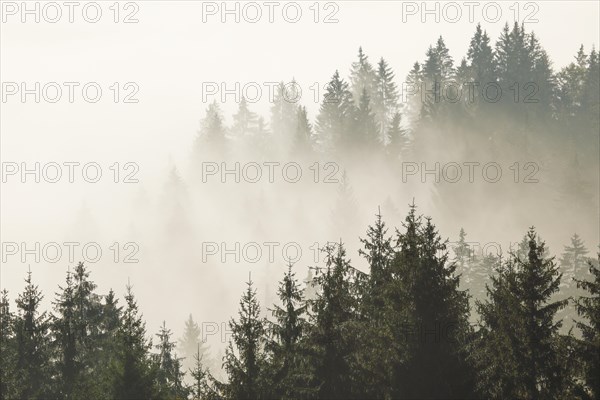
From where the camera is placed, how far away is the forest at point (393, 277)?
24.0m

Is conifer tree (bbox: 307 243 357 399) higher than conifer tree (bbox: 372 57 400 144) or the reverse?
the reverse

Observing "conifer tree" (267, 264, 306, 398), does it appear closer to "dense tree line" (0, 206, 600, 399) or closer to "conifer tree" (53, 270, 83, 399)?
"dense tree line" (0, 206, 600, 399)

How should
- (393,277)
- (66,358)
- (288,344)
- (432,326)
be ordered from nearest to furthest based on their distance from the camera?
(432,326) → (288,344) → (393,277) → (66,358)

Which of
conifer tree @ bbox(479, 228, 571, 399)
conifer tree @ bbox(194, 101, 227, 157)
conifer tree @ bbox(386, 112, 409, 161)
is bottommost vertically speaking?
conifer tree @ bbox(479, 228, 571, 399)

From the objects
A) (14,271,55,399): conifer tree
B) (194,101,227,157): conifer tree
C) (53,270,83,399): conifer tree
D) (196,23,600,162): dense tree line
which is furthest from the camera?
(194,101,227,157): conifer tree

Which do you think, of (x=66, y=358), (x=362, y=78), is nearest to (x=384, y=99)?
(x=362, y=78)

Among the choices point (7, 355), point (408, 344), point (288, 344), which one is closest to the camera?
point (408, 344)

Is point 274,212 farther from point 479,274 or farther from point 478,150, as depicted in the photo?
point 479,274

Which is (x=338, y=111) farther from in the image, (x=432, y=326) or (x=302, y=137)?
(x=432, y=326)

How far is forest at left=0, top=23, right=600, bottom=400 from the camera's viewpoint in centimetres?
2402

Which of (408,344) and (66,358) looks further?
(66,358)

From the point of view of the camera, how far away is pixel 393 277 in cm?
2652

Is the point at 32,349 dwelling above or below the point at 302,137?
below

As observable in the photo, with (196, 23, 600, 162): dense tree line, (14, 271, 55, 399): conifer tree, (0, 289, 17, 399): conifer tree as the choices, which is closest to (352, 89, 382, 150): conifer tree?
(196, 23, 600, 162): dense tree line
